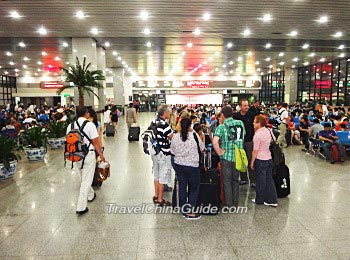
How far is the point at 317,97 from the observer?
2808cm

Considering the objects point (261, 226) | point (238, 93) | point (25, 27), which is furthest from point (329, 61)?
point (261, 226)

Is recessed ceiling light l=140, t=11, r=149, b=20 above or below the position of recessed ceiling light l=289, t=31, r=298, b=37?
below

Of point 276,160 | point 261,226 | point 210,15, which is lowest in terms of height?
point 261,226

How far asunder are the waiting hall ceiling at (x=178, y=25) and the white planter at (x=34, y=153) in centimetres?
458

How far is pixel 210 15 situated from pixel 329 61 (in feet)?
62.4

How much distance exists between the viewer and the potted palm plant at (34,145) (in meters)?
8.55

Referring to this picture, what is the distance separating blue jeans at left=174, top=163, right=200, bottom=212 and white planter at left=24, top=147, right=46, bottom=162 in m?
5.67

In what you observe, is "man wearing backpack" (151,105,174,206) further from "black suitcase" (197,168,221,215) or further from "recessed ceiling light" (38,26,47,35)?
"recessed ceiling light" (38,26,47,35)

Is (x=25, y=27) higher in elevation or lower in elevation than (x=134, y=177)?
higher

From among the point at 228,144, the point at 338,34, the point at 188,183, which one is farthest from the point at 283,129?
the point at 188,183

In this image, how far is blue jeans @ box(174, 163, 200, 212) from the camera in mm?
4270

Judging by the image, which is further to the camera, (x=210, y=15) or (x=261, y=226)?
(x=210, y=15)

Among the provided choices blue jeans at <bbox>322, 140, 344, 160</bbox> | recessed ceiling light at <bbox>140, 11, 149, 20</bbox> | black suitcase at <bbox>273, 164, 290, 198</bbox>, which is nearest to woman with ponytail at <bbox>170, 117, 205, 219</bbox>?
black suitcase at <bbox>273, 164, 290, 198</bbox>

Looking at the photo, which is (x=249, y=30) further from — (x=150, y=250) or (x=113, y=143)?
(x=150, y=250)
